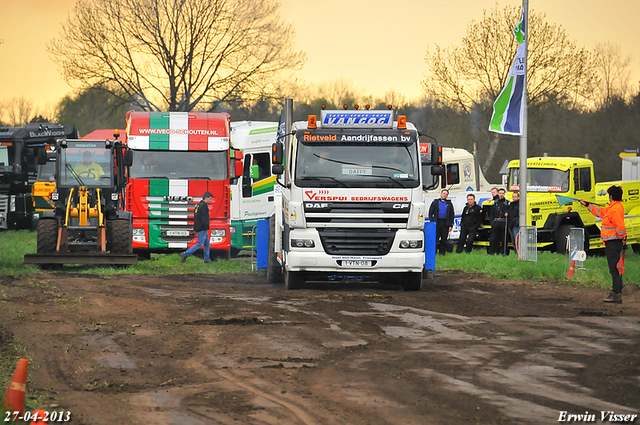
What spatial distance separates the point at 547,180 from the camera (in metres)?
24.8

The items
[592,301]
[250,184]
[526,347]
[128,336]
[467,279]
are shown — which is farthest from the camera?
[250,184]

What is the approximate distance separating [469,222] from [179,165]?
8.44 metres

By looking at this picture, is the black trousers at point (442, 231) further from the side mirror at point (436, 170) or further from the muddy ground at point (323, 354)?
the side mirror at point (436, 170)

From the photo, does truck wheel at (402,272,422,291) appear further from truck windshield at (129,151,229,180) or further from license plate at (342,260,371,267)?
truck windshield at (129,151,229,180)

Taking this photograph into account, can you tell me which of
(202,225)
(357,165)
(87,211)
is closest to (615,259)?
(357,165)

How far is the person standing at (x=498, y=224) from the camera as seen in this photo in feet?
77.3

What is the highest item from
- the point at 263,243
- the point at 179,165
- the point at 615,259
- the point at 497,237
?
the point at 179,165

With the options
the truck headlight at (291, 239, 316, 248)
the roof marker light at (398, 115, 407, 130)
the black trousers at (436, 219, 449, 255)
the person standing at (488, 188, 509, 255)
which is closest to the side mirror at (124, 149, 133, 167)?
the truck headlight at (291, 239, 316, 248)

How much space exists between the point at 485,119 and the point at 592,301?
131 feet

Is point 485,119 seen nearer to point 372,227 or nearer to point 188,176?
point 188,176

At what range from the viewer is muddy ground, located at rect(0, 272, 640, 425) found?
22.4 ft

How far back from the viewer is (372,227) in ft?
47.9

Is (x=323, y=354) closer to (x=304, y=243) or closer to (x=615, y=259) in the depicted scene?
(x=304, y=243)

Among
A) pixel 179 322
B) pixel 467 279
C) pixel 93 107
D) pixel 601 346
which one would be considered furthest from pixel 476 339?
pixel 93 107
